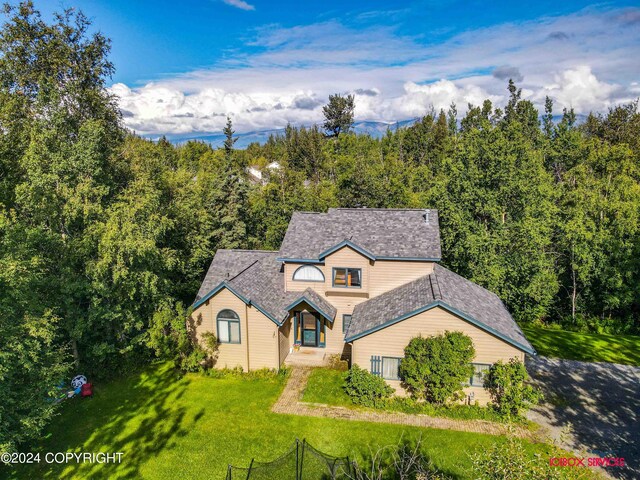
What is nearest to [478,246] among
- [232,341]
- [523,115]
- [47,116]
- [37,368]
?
[232,341]

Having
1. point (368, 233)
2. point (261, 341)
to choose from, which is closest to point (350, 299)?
point (368, 233)

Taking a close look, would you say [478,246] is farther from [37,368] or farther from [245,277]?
[37,368]

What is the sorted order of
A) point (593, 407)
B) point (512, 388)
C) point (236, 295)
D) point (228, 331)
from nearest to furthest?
point (512, 388) → point (593, 407) → point (236, 295) → point (228, 331)

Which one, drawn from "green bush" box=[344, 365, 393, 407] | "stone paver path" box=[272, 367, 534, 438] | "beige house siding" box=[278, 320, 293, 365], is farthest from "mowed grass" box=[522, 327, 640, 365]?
"beige house siding" box=[278, 320, 293, 365]

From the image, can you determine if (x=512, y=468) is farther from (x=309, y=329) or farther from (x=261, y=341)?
(x=309, y=329)

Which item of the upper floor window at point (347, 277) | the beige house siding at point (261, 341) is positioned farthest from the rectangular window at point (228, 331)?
the upper floor window at point (347, 277)

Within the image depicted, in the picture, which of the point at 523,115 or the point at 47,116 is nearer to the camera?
the point at 47,116
